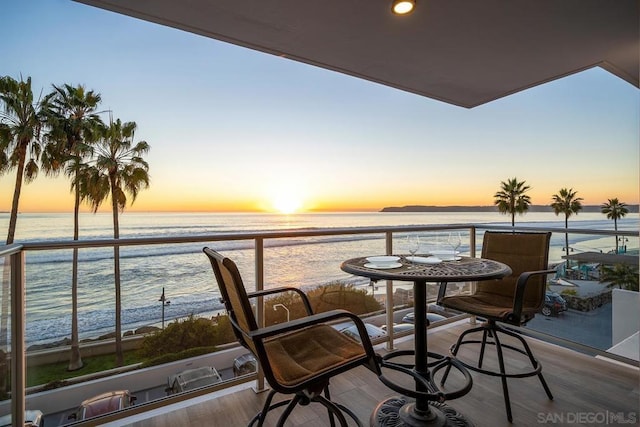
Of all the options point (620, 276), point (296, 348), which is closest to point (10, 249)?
point (296, 348)

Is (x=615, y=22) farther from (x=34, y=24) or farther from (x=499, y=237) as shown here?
(x=34, y=24)

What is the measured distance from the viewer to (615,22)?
201cm

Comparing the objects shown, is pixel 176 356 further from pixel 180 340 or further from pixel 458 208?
pixel 458 208

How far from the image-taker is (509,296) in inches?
92.6

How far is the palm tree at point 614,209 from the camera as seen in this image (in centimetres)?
567

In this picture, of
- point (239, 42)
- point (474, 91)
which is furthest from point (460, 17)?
point (239, 42)

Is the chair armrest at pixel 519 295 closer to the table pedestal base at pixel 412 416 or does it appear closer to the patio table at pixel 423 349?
the patio table at pixel 423 349

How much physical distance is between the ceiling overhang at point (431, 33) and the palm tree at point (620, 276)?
178 cm

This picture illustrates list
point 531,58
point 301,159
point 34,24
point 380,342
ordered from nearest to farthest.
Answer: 1. point 531,58
2. point 380,342
3. point 34,24
4. point 301,159

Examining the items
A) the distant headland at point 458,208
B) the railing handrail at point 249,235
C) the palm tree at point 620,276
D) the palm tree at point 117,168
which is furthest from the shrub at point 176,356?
the distant headland at point 458,208

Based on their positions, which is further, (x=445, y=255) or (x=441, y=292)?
(x=441, y=292)

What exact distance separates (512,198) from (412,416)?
A: 1469 cm

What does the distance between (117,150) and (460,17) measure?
1136 centimetres

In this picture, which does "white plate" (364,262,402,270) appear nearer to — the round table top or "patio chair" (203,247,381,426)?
the round table top
